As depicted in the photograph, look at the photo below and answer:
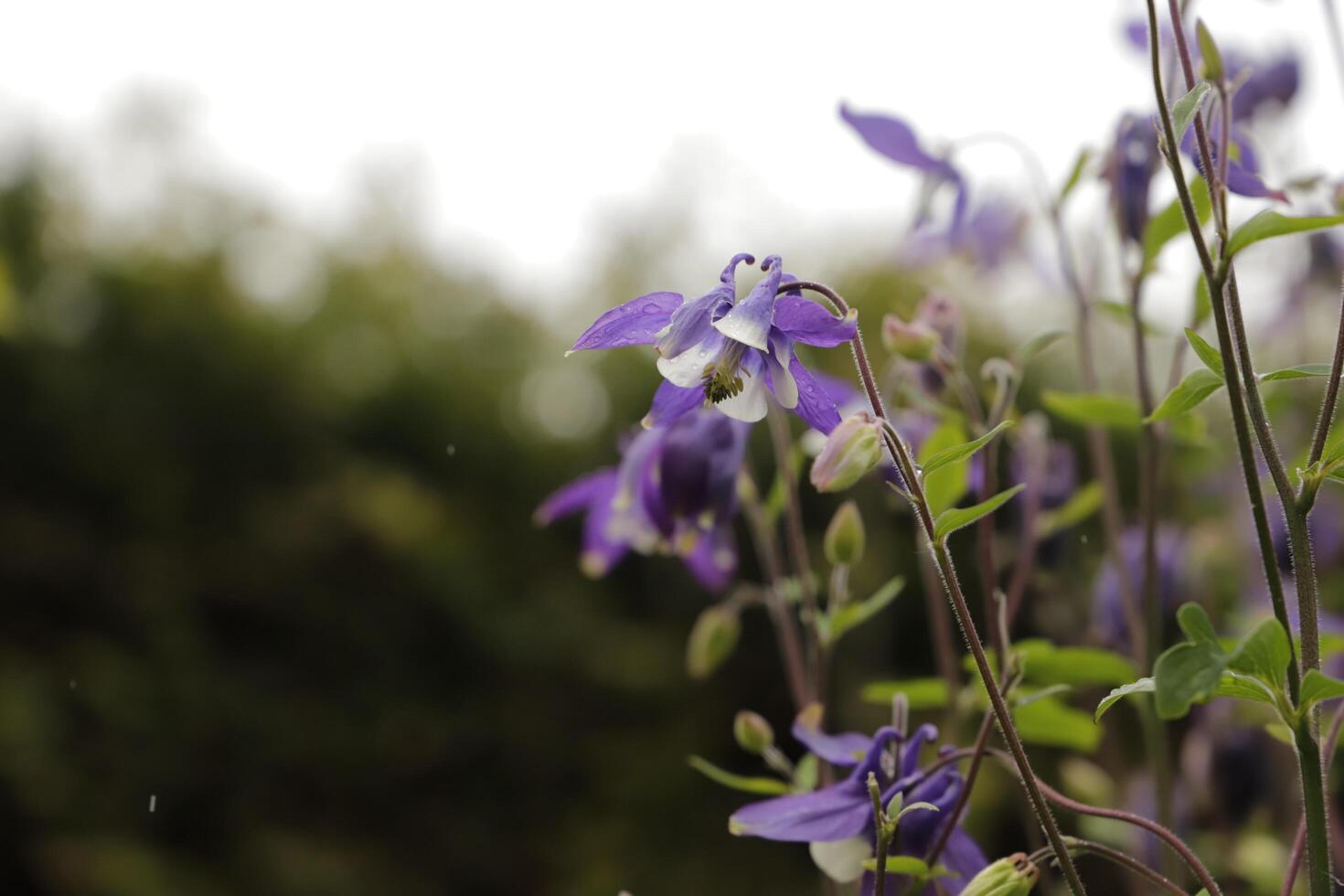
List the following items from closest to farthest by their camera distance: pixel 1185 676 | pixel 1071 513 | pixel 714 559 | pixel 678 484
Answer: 1. pixel 1185 676
2. pixel 678 484
3. pixel 714 559
4. pixel 1071 513

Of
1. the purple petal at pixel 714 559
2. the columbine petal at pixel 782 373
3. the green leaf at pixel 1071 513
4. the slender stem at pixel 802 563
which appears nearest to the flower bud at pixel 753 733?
the slender stem at pixel 802 563

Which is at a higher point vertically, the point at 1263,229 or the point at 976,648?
the point at 1263,229

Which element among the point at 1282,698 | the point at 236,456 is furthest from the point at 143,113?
the point at 1282,698

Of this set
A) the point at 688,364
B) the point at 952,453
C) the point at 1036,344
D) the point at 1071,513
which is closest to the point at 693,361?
the point at 688,364

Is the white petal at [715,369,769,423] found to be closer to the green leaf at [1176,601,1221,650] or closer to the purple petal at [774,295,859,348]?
the purple petal at [774,295,859,348]

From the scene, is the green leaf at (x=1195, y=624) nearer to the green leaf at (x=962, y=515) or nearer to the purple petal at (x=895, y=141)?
the green leaf at (x=962, y=515)

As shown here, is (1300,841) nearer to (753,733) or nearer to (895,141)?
(753,733)

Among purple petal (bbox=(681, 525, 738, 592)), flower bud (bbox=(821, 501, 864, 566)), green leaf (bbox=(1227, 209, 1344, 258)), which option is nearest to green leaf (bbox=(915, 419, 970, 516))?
flower bud (bbox=(821, 501, 864, 566))
